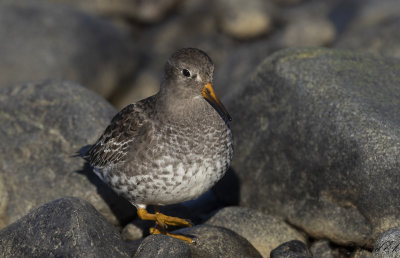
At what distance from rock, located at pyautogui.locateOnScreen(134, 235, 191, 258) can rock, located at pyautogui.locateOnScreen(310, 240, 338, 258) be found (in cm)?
217

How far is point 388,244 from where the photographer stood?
6.99 metres

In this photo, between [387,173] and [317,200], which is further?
[317,200]

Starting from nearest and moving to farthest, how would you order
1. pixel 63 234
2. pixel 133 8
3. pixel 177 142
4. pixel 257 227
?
pixel 63 234
pixel 177 142
pixel 257 227
pixel 133 8

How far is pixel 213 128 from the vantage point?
25.6 feet

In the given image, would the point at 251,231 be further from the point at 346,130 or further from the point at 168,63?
the point at 168,63

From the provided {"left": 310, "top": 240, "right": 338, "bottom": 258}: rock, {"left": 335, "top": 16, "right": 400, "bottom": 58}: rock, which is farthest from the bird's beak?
{"left": 335, "top": 16, "right": 400, "bottom": 58}: rock

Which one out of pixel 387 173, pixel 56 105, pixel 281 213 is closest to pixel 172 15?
pixel 56 105

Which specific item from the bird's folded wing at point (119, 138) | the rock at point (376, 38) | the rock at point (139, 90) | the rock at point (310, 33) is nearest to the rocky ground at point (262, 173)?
the bird's folded wing at point (119, 138)

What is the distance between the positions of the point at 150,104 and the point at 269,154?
216 cm

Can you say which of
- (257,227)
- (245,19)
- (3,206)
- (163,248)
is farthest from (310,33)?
(163,248)

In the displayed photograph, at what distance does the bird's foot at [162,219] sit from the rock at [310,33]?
8.84 metres

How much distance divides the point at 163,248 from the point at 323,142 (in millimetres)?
2860

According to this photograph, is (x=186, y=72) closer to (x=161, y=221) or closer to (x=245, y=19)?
(x=161, y=221)

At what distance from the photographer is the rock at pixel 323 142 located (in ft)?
25.8
